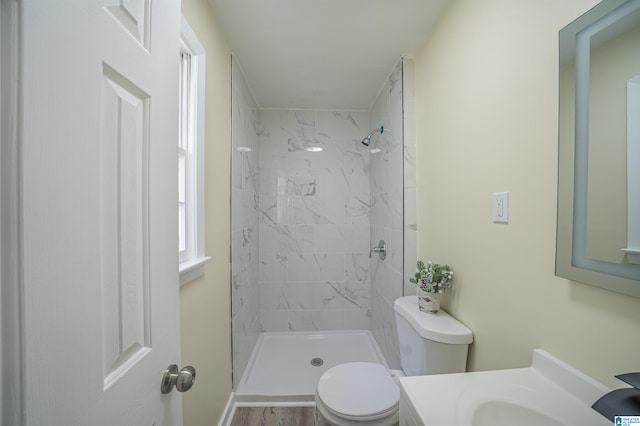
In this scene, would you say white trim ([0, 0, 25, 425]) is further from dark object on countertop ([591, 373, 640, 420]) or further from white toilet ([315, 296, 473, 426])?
white toilet ([315, 296, 473, 426])

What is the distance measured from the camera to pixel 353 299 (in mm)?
2514

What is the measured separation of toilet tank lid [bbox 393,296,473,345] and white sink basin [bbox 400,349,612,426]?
0.82ft

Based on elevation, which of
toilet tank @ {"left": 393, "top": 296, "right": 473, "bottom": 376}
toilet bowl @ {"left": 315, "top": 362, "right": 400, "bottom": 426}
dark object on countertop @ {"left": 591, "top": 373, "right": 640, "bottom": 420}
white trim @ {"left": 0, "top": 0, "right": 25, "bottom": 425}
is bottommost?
toilet bowl @ {"left": 315, "top": 362, "right": 400, "bottom": 426}

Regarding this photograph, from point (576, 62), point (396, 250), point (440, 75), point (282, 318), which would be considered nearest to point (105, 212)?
point (576, 62)

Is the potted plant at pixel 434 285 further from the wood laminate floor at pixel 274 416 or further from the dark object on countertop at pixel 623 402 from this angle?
the wood laminate floor at pixel 274 416

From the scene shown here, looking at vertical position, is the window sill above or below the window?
below

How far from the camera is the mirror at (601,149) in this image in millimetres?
560

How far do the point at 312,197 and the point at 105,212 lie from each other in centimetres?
210

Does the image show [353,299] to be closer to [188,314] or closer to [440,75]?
[188,314]

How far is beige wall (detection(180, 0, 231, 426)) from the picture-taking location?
43.1 inches

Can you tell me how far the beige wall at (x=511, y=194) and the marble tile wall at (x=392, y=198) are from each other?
0.29 meters

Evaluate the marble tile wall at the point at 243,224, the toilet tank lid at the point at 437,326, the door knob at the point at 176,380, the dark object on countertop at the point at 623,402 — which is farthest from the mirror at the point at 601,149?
the marble tile wall at the point at 243,224

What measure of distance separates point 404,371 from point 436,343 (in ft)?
1.19

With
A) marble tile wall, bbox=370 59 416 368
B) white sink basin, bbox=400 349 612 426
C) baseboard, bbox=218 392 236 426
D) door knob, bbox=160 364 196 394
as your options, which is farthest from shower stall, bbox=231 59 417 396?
door knob, bbox=160 364 196 394
